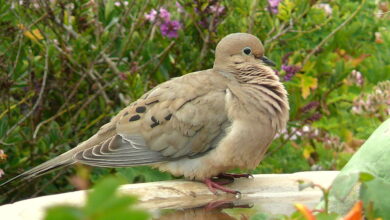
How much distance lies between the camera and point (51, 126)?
4098mm

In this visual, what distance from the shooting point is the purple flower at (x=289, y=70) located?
4180 mm

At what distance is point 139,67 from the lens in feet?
13.4

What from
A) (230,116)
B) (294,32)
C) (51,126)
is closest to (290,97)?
(294,32)

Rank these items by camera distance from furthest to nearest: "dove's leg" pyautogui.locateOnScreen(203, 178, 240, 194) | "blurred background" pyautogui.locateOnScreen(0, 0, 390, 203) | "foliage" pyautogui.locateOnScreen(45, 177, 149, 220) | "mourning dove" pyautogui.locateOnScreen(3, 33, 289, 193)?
"blurred background" pyautogui.locateOnScreen(0, 0, 390, 203)
"mourning dove" pyautogui.locateOnScreen(3, 33, 289, 193)
"dove's leg" pyautogui.locateOnScreen(203, 178, 240, 194)
"foliage" pyautogui.locateOnScreen(45, 177, 149, 220)

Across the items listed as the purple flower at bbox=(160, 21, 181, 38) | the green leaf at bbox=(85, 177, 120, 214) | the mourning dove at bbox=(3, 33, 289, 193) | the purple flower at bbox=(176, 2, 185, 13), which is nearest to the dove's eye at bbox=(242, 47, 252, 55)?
the mourning dove at bbox=(3, 33, 289, 193)

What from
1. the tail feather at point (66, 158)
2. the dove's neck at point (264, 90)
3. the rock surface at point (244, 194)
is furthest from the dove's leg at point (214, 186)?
the tail feather at point (66, 158)

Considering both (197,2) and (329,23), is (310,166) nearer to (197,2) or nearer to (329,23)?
(329,23)

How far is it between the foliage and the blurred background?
3.33 m

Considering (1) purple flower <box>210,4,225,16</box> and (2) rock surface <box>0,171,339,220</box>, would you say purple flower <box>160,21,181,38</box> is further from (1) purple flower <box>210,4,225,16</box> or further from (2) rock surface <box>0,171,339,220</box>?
(2) rock surface <box>0,171,339,220</box>

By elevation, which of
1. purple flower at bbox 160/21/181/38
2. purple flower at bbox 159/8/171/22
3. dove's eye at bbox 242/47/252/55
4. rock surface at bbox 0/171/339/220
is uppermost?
purple flower at bbox 159/8/171/22

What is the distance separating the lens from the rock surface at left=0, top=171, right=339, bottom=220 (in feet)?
8.15

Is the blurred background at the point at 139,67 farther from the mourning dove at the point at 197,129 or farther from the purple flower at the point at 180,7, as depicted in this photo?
the mourning dove at the point at 197,129

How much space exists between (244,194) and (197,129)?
1.94 ft

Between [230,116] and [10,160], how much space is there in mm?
1415
